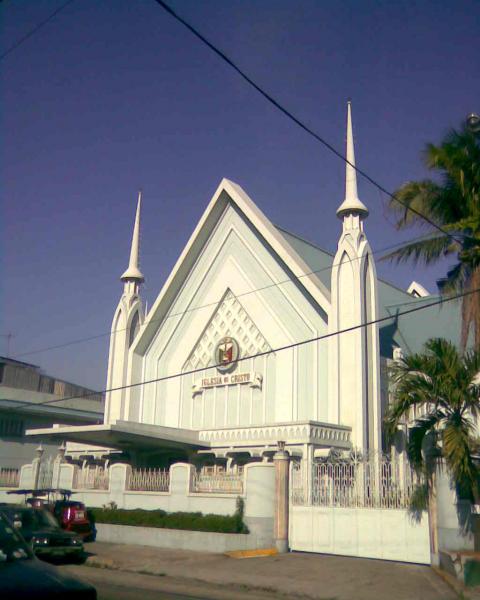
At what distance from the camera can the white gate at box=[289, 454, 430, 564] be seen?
60.1ft

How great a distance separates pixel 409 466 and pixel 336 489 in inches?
103

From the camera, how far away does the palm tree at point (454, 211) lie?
1858cm

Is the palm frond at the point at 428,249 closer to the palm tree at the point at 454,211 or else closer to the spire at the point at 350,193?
the palm tree at the point at 454,211

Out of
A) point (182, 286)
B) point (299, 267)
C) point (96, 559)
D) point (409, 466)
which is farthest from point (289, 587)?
point (182, 286)

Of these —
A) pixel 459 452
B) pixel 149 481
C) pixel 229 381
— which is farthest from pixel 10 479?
pixel 459 452

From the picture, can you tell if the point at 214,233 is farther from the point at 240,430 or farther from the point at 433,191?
the point at 433,191

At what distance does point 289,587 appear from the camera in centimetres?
1500

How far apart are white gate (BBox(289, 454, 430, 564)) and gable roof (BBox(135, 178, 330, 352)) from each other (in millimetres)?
9294

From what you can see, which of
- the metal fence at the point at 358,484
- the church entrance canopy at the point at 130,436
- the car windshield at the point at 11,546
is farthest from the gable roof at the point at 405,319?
the car windshield at the point at 11,546

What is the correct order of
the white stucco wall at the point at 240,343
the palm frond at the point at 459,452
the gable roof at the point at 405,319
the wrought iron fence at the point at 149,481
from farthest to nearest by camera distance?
the gable roof at the point at 405,319
the white stucco wall at the point at 240,343
the wrought iron fence at the point at 149,481
the palm frond at the point at 459,452

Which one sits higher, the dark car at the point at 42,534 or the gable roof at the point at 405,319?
the gable roof at the point at 405,319

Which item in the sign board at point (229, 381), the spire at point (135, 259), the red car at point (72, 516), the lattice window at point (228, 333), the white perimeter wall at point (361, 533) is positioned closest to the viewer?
the white perimeter wall at point (361, 533)

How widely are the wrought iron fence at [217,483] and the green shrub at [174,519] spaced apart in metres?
0.71

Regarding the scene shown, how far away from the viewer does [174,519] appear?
21906 mm
